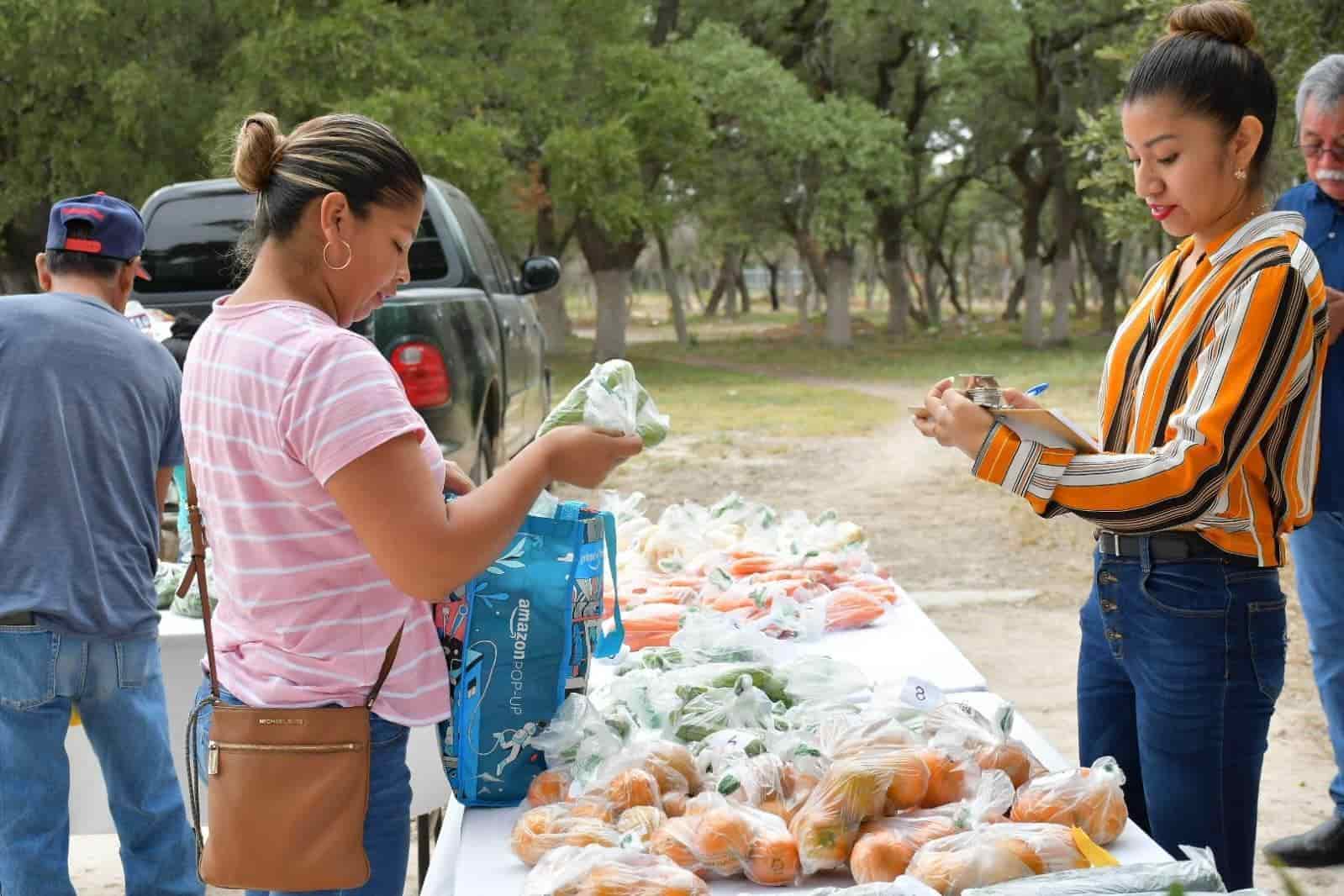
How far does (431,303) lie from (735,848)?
4.88 m

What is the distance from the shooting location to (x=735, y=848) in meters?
2.09


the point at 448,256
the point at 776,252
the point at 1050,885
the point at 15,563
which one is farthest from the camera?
the point at 776,252

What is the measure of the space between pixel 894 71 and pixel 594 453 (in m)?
29.8

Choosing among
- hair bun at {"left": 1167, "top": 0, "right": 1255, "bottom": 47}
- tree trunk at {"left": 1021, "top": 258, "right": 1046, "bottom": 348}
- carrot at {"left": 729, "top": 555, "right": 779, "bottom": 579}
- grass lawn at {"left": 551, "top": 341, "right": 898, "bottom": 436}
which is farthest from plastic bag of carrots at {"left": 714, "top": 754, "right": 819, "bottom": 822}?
tree trunk at {"left": 1021, "top": 258, "right": 1046, "bottom": 348}

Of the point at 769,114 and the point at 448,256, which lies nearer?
the point at 448,256

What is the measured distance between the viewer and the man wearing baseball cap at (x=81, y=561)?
3.14 m

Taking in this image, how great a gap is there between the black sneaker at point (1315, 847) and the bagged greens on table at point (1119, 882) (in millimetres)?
2480

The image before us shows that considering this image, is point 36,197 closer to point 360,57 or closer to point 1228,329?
point 360,57

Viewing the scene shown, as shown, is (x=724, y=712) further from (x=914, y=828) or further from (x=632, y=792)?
(x=914, y=828)

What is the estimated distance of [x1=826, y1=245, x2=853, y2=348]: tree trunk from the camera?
30562 mm

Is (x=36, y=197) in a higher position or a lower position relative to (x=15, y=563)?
higher

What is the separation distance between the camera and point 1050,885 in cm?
189

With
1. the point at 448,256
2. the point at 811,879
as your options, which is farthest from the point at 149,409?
the point at 448,256

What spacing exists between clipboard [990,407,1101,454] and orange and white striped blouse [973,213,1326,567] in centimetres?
2
